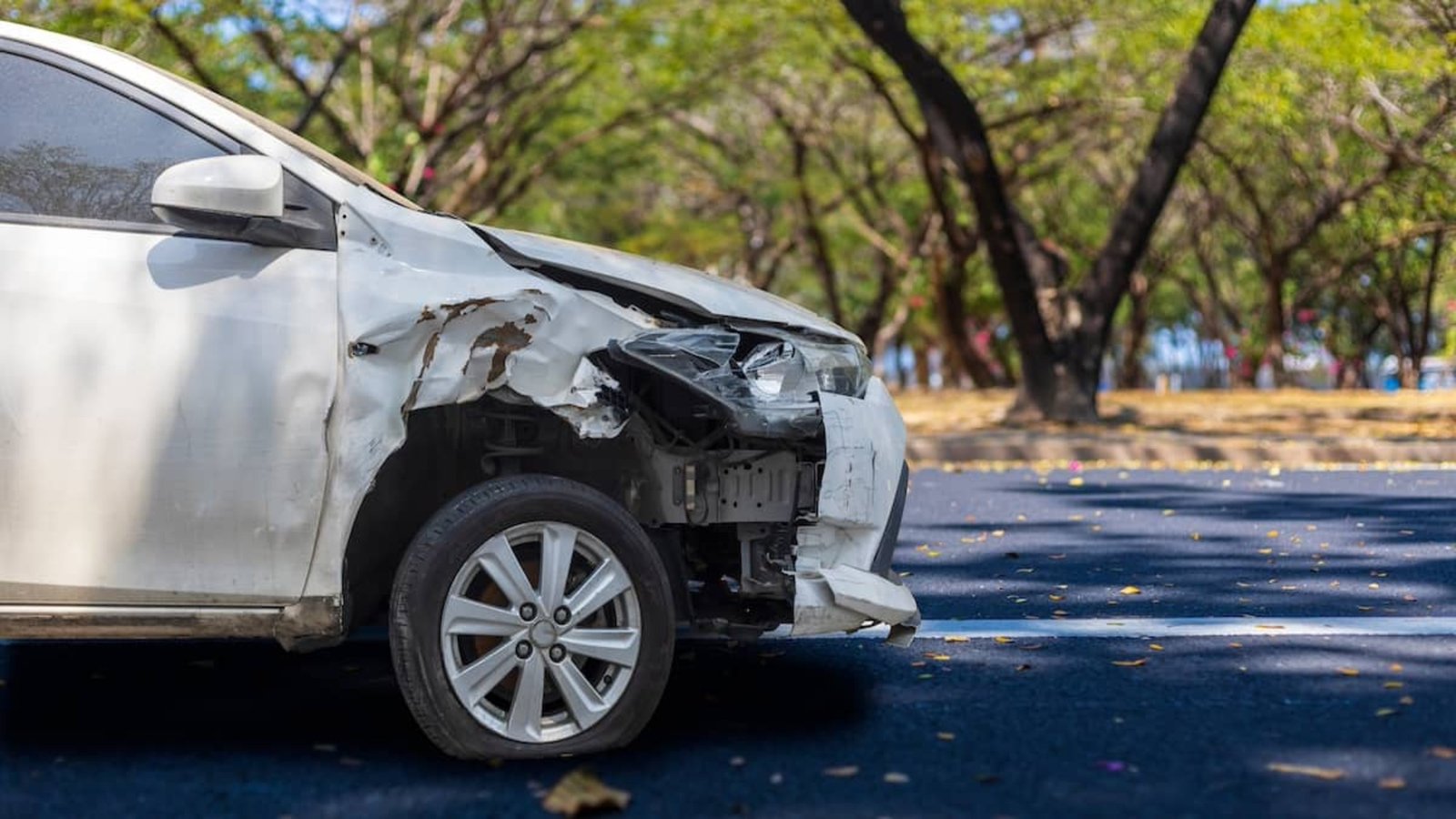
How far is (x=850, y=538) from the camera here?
433 cm

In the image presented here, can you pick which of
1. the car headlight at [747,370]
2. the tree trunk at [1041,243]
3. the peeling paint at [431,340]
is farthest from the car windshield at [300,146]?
the tree trunk at [1041,243]

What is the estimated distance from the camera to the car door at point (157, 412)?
3975 millimetres

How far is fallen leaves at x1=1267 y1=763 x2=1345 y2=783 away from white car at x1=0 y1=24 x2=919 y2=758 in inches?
37.0

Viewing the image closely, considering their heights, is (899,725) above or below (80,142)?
below

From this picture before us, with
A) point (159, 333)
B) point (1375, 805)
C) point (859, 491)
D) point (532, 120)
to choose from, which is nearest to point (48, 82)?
point (159, 333)

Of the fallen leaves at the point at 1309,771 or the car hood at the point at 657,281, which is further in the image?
the car hood at the point at 657,281

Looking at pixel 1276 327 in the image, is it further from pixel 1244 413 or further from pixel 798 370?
pixel 798 370

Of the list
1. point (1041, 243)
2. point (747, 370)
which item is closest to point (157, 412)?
point (747, 370)

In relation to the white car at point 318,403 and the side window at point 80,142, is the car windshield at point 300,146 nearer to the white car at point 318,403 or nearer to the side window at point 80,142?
the white car at point 318,403

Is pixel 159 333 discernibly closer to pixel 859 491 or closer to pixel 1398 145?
pixel 859 491

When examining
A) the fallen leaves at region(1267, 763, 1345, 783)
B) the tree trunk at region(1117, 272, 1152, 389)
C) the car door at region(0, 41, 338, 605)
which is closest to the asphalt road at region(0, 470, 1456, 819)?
the fallen leaves at region(1267, 763, 1345, 783)

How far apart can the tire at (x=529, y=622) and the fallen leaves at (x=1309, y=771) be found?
1.39m

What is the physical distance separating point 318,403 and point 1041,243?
13846mm

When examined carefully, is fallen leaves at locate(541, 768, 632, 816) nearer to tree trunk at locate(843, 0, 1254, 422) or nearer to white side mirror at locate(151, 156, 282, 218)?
white side mirror at locate(151, 156, 282, 218)
